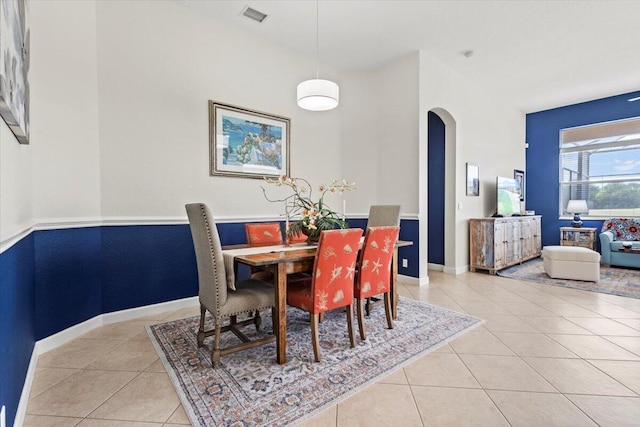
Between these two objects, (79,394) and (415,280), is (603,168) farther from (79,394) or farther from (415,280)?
(79,394)

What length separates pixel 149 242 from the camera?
291 centimetres

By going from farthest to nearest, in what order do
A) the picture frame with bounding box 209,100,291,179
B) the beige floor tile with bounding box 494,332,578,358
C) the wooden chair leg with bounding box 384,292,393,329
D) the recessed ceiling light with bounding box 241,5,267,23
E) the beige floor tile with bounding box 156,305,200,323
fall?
the picture frame with bounding box 209,100,291,179 < the recessed ceiling light with bounding box 241,5,267,23 < the beige floor tile with bounding box 156,305,200,323 < the wooden chair leg with bounding box 384,292,393,329 < the beige floor tile with bounding box 494,332,578,358

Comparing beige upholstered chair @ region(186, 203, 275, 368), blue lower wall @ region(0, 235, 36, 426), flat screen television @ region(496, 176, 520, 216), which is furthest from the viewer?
flat screen television @ region(496, 176, 520, 216)

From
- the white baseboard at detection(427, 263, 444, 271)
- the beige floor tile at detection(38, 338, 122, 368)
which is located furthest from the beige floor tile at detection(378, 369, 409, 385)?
the white baseboard at detection(427, 263, 444, 271)

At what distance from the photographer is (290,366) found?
6.40ft

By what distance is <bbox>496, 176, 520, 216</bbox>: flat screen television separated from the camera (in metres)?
5.15

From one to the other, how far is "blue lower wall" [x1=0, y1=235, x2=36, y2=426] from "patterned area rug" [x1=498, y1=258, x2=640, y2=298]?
17.4ft

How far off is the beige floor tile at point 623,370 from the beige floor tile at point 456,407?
0.91m

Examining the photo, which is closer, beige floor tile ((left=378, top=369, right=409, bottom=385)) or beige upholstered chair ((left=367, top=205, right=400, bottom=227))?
beige floor tile ((left=378, top=369, right=409, bottom=385))

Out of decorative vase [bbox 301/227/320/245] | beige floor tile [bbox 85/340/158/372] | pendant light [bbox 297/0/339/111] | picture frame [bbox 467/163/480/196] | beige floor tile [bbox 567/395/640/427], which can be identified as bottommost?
beige floor tile [bbox 567/395/640/427]

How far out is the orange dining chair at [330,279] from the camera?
6.48ft

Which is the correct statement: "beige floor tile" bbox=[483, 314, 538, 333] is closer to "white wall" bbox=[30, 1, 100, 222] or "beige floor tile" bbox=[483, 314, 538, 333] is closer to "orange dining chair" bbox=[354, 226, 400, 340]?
"orange dining chair" bbox=[354, 226, 400, 340]

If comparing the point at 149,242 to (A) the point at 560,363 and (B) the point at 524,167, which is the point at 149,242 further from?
(B) the point at 524,167

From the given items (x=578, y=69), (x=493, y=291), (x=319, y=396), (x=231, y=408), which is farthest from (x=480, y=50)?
(x=231, y=408)
